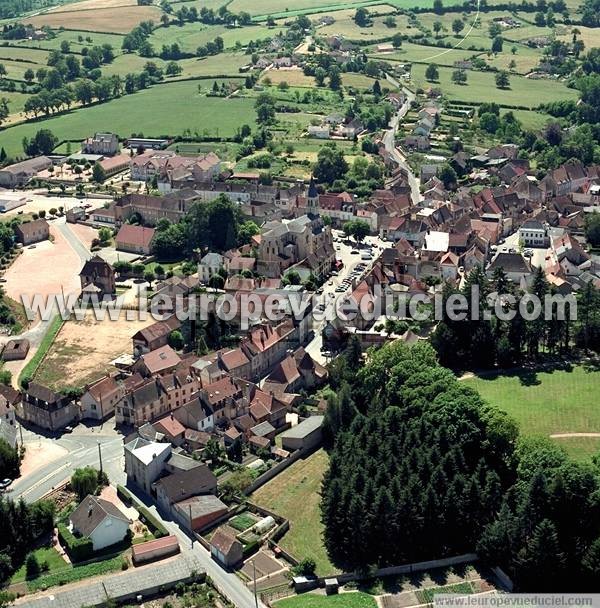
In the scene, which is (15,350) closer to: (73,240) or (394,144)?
(73,240)

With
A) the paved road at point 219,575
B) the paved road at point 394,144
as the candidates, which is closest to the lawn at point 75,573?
the paved road at point 219,575

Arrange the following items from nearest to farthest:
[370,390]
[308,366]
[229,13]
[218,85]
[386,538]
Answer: [386,538] < [370,390] < [308,366] < [218,85] < [229,13]

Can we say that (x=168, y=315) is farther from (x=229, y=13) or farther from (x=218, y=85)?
(x=229, y=13)

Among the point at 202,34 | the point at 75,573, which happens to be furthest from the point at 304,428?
the point at 202,34

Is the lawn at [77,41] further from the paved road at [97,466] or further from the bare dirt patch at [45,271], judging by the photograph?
the paved road at [97,466]

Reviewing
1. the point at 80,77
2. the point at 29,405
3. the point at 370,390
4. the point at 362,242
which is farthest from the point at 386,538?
the point at 80,77

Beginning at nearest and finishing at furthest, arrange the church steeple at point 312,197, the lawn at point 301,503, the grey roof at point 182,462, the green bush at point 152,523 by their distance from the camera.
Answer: the lawn at point 301,503, the green bush at point 152,523, the grey roof at point 182,462, the church steeple at point 312,197

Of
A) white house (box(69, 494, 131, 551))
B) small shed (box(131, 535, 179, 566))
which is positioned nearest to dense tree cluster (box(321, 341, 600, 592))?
small shed (box(131, 535, 179, 566))
